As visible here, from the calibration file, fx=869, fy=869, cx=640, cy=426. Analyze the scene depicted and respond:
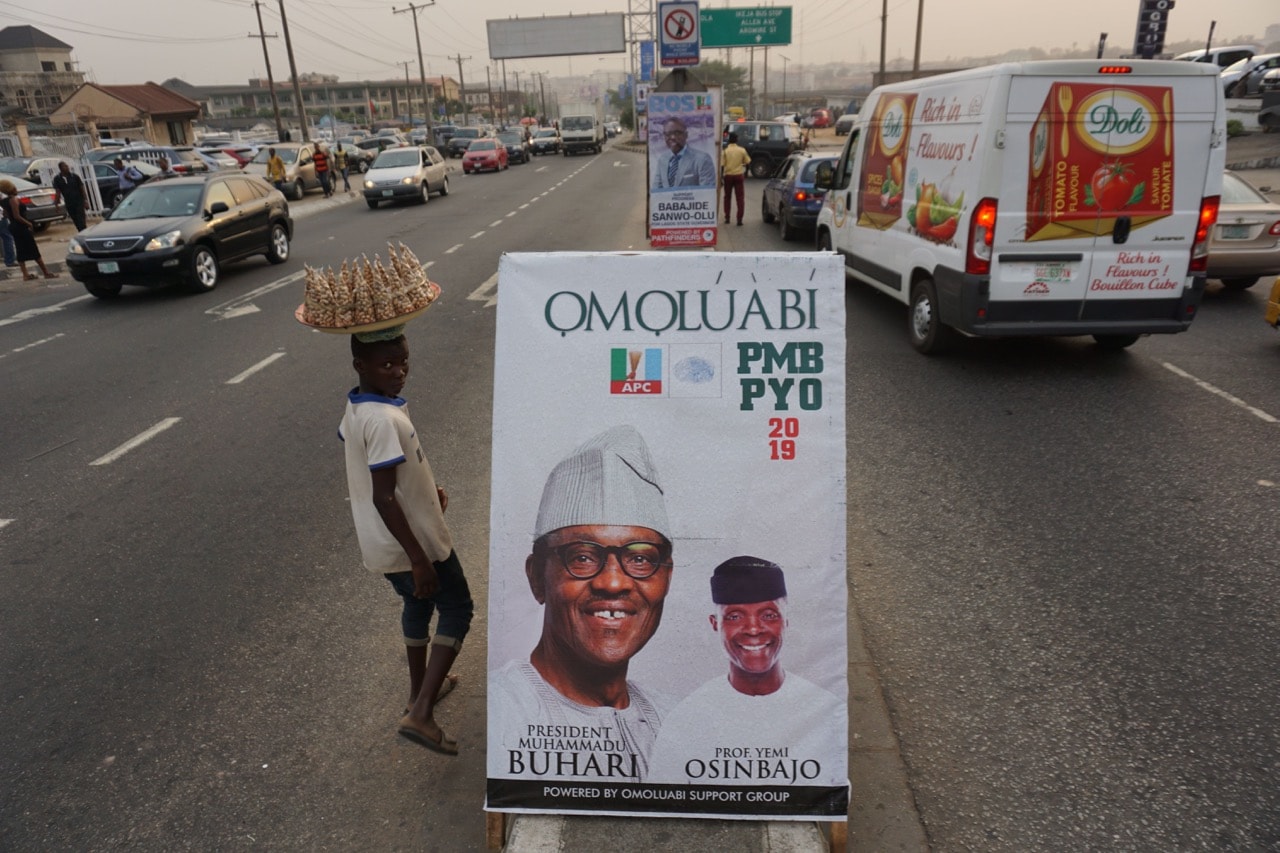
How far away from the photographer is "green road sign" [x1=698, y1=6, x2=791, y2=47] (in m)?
40.2

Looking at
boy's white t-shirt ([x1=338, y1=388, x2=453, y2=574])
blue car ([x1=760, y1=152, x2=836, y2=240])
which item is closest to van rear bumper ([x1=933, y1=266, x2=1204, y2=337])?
boy's white t-shirt ([x1=338, y1=388, x2=453, y2=574])

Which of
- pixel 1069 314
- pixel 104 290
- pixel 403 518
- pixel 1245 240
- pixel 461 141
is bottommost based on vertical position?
pixel 104 290

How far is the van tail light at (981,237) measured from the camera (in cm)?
700

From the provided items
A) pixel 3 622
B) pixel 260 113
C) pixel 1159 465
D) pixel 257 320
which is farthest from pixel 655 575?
pixel 260 113

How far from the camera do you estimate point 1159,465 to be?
5.71 metres

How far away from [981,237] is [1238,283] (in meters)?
6.04

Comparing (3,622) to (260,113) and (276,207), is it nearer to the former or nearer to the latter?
(276,207)

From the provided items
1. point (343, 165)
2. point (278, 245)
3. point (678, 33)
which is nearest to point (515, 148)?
point (343, 165)

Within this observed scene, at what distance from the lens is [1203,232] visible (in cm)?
708

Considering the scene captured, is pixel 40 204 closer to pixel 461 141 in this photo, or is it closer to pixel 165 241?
pixel 165 241

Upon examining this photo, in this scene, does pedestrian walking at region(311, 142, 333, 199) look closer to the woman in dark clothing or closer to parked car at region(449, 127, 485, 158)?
the woman in dark clothing

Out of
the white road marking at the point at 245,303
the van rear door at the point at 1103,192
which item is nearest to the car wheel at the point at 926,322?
the van rear door at the point at 1103,192

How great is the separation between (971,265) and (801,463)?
17.1ft

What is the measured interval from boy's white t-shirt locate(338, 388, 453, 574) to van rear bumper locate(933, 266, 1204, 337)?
5.55 m
